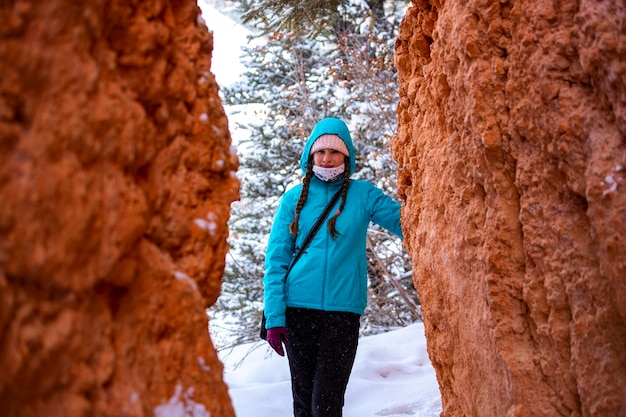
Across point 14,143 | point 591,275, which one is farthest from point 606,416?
point 14,143

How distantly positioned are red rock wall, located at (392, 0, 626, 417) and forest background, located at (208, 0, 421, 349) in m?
4.43

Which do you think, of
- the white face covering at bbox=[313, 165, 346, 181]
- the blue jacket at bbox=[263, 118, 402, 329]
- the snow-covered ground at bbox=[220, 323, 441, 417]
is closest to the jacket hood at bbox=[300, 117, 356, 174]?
the blue jacket at bbox=[263, 118, 402, 329]

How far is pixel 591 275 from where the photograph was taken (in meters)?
2.65

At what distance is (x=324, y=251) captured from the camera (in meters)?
4.31

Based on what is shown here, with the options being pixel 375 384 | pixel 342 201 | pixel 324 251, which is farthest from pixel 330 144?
pixel 375 384

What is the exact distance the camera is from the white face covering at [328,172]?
445 centimetres

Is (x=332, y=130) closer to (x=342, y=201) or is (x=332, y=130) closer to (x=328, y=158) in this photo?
(x=328, y=158)

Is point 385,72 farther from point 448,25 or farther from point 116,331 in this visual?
point 116,331

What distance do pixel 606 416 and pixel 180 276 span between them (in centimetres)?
172

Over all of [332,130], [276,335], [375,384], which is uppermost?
[332,130]

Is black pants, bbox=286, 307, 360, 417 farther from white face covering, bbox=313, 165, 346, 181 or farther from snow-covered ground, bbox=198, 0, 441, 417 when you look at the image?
snow-covered ground, bbox=198, 0, 441, 417

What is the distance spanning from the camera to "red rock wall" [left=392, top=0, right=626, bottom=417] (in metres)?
2.57

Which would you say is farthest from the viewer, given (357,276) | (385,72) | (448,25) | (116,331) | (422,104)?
(385,72)

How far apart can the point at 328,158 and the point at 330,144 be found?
100 mm
